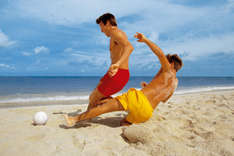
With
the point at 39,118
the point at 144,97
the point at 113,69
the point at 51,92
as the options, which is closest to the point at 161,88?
the point at 144,97

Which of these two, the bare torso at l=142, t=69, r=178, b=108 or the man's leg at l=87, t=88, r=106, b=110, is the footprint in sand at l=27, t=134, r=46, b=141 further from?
the bare torso at l=142, t=69, r=178, b=108

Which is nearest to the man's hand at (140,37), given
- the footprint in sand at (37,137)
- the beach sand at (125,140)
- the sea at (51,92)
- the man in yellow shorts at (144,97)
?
the man in yellow shorts at (144,97)

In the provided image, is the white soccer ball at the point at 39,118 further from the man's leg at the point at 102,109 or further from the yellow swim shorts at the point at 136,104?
the yellow swim shorts at the point at 136,104

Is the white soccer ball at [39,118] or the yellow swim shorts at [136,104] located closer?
the yellow swim shorts at [136,104]

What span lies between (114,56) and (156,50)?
27.8 inches

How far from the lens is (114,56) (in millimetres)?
3209

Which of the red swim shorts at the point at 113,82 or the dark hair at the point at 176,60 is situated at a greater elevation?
the dark hair at the point at 176,60

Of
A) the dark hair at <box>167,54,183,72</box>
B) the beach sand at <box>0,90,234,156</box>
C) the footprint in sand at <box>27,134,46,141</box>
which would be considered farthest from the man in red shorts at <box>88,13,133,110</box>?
the footprint in sand at <box>27,134,46,141</box>

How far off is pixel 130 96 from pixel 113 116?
1.35 meters

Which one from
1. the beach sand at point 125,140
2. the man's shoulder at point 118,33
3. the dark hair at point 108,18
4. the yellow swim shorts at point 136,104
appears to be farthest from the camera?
the dark hair at point 108,18

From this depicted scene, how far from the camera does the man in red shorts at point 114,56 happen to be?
118 inches

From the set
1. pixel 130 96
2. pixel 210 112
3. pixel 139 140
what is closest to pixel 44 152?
pixel 139 140

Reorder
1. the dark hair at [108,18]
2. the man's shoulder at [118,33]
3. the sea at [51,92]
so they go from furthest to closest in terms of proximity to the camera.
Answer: the sea at [51,92] < the dark hair at [108,18] < the man's shoulder at [118,33]

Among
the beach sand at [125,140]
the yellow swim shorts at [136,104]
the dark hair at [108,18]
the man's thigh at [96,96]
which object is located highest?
the dark hair at [108,18]
